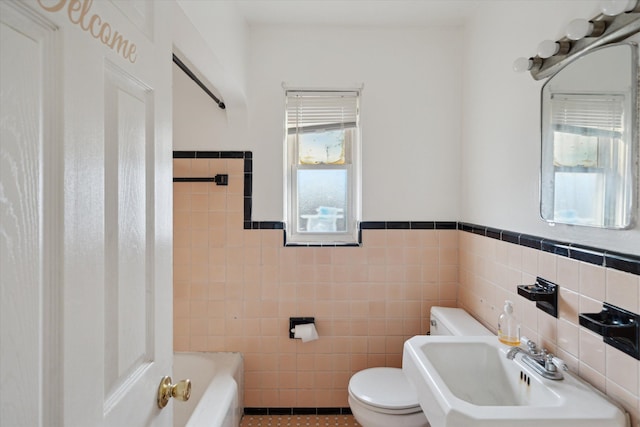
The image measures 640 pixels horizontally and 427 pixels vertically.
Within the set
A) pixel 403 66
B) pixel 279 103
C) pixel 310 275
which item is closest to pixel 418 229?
pixel 310 275

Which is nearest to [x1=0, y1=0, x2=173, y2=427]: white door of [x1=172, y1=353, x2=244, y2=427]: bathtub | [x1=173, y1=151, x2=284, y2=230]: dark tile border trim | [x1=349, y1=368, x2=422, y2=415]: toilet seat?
[x1=172, y1=353, x2=244, y2=427]: bathtub

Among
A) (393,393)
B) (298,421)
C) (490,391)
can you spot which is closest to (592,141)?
(490,391)

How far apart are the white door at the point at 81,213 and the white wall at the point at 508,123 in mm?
1313

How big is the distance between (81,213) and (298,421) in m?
2.11

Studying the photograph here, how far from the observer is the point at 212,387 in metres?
1.85

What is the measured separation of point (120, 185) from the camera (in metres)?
0.65

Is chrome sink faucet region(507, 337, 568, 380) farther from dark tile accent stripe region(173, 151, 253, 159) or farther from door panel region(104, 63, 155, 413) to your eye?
dark tile accent stripe region(173, 151, 253, 159)

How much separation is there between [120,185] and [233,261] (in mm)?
1635

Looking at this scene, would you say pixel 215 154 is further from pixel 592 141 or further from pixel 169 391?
pixel 592 141

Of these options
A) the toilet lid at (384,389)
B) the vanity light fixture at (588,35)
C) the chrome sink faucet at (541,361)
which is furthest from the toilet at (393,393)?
the vanity light fixture at (588,35)

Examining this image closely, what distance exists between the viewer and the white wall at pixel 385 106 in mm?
2229

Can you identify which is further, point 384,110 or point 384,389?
point 384,110

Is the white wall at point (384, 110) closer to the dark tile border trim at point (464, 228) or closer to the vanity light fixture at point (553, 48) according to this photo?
the dark tile border trim at point (464, 228)

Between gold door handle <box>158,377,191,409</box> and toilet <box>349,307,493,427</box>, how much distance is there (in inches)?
44.9
